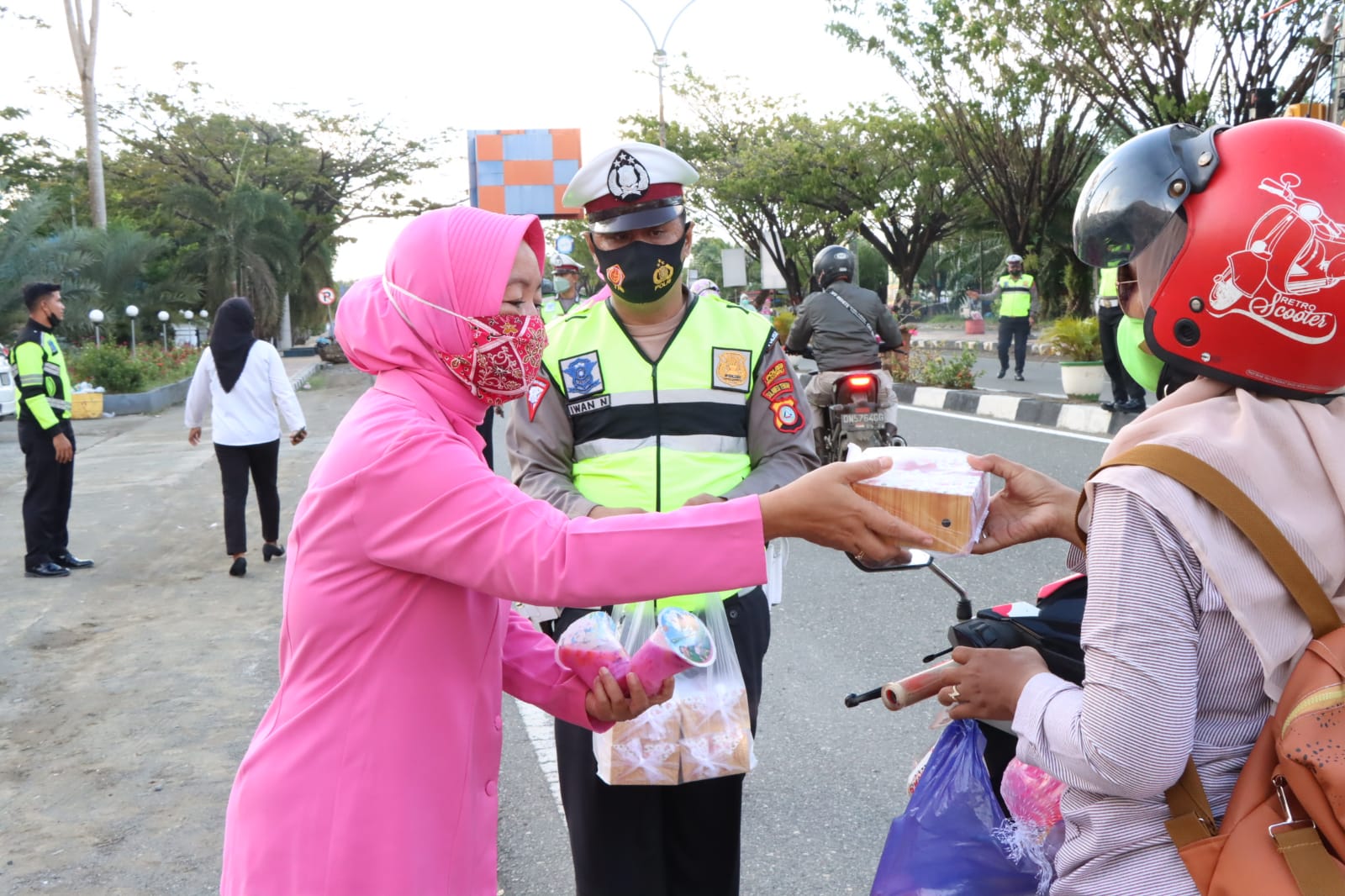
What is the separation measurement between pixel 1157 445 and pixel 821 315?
24.6ft

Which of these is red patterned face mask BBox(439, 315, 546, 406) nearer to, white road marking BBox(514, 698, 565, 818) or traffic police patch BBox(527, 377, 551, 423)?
traffic police patch BBox(527, 377, 551, 423)

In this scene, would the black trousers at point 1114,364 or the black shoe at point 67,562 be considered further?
the black trousers at point 1114,364

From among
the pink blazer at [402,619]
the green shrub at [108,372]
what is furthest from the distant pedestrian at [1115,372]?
the green shrub at [108,372]

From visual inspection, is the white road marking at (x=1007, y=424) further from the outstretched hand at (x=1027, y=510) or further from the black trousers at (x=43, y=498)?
the outstretched hand at (x=1027, y=510)

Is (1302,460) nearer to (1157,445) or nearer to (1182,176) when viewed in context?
(1157,445)

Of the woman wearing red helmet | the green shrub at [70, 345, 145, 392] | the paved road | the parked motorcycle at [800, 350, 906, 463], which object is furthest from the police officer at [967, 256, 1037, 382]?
the woman wearing red helmet

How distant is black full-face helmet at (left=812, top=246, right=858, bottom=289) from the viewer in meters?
8.83

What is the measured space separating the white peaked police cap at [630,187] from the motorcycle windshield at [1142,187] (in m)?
1.27

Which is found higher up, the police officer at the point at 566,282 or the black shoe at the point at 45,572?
the police officer at the point at 566,282

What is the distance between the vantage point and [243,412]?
24.5 feet

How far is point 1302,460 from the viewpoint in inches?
52.2

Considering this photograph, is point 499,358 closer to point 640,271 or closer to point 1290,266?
point 640,271

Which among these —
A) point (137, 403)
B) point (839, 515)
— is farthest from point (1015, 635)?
point (137, 403)

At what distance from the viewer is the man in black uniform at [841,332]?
8.53 m
